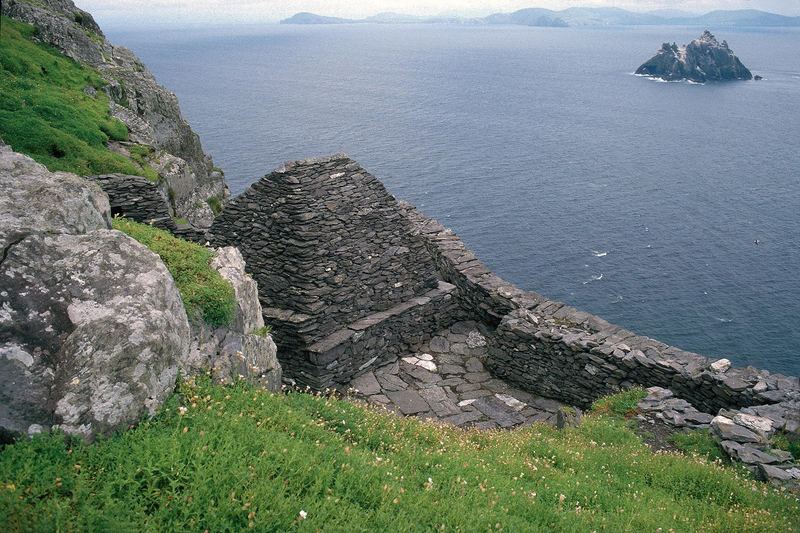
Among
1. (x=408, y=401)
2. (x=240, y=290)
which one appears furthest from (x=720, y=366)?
(x=240, y=290)

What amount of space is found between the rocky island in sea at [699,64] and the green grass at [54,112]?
152411mm

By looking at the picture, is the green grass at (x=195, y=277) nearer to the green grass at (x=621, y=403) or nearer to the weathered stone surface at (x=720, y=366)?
the green grass at (x=621, y=403)

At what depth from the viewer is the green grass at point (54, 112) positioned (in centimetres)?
2009

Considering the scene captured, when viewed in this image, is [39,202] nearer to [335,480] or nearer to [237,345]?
[237,345]

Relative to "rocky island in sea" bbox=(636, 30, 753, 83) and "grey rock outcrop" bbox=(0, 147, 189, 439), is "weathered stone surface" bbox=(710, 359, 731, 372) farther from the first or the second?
"rocky island in sea" bbox=(636, 30, 753, 83)

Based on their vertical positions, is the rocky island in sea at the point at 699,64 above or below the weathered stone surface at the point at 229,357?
above

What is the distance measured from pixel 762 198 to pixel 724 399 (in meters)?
57.7

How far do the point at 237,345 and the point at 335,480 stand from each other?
387 centimetres

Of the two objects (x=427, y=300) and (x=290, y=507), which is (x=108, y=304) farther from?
Result: (x=427, y=300)

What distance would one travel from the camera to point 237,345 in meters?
10.8

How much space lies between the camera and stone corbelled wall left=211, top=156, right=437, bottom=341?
18.3 m

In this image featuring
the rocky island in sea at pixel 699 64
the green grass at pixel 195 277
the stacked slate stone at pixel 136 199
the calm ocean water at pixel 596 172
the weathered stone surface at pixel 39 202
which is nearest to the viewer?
the weathered stone surface at pixel 39 202

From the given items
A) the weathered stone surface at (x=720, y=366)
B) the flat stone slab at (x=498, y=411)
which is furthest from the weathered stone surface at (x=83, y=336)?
the weathered stone surface at (x=720, y=366)

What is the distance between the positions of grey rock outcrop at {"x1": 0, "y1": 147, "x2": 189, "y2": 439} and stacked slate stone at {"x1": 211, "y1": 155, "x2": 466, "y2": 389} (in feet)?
29.9
